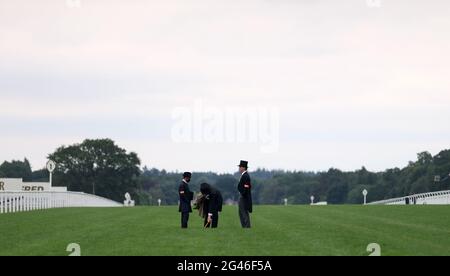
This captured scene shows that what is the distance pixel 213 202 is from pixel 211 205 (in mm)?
221

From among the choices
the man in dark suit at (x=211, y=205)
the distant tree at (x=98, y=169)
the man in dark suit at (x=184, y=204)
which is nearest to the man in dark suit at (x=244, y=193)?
the man in dark suit at (x=211, y=205)

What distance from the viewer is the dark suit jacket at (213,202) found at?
29328 millimetres

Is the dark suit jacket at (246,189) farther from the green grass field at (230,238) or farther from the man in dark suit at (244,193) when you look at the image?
the green grass field at (230,238)

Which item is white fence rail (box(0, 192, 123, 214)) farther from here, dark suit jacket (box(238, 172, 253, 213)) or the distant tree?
the distant tree

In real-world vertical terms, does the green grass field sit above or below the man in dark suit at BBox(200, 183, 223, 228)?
below

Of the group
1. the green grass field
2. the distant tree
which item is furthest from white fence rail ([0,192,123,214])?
the distant tree

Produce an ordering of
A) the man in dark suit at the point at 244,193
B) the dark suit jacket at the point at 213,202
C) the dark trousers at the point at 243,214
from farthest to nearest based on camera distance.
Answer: the dark suit jacket at the point at 213,202, the dark trousers at the point at 243,214, the man in dark suit at the point at 244,193

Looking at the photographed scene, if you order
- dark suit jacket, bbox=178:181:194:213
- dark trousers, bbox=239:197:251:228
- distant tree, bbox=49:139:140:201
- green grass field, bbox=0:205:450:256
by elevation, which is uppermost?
distant tree, bbox=49:139:140:201

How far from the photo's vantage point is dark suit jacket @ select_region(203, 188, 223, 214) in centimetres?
2933
